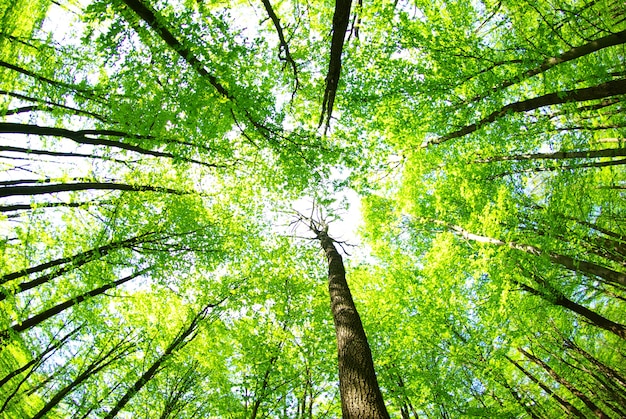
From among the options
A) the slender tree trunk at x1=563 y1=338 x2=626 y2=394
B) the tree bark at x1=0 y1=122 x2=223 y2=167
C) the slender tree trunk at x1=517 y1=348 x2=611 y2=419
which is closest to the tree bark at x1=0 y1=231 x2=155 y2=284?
the tree bark at x1=0 y1=122 x2=223 y2=167

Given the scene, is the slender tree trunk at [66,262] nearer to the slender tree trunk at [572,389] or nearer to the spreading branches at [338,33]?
the spreading branches at [338,33]

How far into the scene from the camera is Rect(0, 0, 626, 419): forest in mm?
4871

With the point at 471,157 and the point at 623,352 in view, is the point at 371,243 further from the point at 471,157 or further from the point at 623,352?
the point at 623,352

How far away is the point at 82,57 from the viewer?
5.26 metres

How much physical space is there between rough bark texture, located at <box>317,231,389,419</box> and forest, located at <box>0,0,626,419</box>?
3 centimetres

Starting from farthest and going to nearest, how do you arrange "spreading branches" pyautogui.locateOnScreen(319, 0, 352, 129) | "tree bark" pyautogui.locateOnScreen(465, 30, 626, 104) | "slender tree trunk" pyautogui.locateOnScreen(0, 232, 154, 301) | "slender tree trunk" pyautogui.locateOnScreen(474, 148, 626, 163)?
1. "slender tree trunk" pyautogui.locateOnScreen(0, 232, 154, 301)
2. "slender tree trunk" pyautogui.locateOnScreen(474, 148, 626, 163)
3. "tree bark" pyautogui.locateOnScreen(465, 30, 626, 104)
4. "spreading branches" pyautogui.locateOnScreen(319, 0, 352, 129)

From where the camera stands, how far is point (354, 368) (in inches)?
157

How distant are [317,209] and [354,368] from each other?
838cm

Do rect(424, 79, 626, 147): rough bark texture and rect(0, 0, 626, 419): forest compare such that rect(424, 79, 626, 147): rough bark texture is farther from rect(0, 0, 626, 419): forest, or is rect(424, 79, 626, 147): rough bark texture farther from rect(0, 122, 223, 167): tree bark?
rect(0, 122, 223, 167): tree bark

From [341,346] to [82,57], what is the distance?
6041 mm

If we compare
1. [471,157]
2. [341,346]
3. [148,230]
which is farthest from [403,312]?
[148,230]

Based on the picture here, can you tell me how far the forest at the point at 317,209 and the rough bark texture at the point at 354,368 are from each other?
32 mm

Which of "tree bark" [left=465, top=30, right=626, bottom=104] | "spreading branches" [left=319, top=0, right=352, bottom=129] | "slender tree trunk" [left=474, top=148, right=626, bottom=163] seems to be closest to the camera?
"spreading branches" [left=319, top=0, right=352, bottom=129]

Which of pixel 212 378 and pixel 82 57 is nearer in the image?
pixel 82 57
